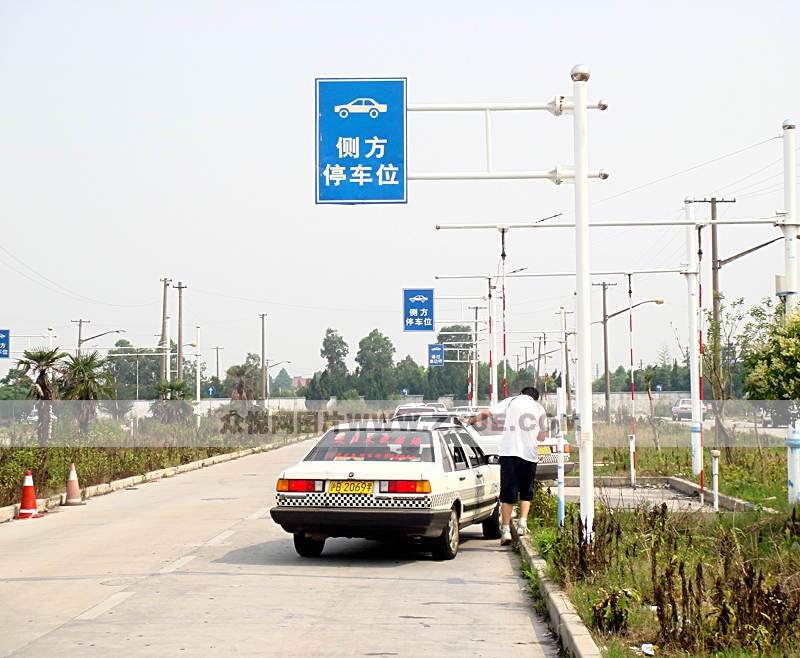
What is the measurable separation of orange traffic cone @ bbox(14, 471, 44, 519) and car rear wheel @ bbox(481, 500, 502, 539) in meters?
7.61

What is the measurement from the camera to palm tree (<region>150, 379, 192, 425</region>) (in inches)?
1666

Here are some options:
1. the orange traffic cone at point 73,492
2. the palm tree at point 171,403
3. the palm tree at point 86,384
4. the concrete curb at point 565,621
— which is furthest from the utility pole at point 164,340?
the concrete curb at point 565,621

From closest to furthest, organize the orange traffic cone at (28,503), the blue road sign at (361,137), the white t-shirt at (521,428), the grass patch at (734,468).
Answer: the white t-shirt at (521,428) < the blue road sign at (361,137) < the grass patch at (734,468) < the orange traffic cone at (28,503)

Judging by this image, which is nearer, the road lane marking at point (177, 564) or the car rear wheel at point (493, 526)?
the road lane marking at point (177, 564)

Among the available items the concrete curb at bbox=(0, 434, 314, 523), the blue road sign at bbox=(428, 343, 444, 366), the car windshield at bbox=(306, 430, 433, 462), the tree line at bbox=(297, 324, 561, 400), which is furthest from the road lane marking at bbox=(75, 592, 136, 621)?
the tree line at bbox=(297, 324, 561, 400)

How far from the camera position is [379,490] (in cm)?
1070

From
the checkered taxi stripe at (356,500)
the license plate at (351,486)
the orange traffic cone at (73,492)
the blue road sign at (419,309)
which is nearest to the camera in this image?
the checkered taxi stripe at (356,500)

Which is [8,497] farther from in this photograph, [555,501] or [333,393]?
[333,393]

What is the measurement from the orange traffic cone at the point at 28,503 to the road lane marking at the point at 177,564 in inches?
237

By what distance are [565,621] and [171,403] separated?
37727mm

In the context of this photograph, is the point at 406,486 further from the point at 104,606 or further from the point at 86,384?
the point at 86,384

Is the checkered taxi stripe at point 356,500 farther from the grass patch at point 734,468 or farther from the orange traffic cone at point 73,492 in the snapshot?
the orange traffic cone at point 73,492

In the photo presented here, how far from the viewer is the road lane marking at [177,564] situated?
34.2 ft

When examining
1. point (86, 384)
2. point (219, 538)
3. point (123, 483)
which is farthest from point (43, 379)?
point (219, 538)
